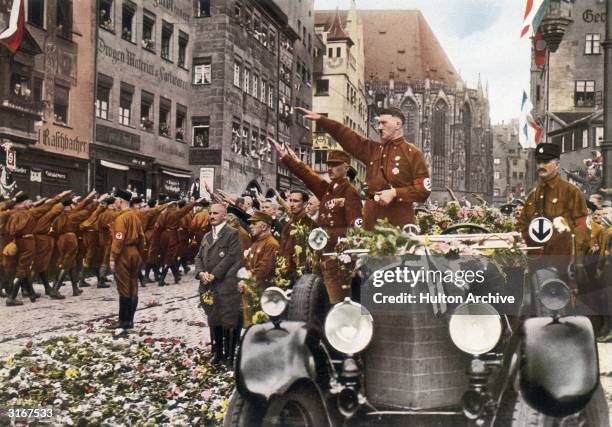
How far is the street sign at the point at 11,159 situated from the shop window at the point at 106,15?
1128 mm

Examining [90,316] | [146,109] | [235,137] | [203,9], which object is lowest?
[90,316]

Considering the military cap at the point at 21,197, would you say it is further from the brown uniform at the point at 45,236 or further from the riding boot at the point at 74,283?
the riding boot at the point at 74,283

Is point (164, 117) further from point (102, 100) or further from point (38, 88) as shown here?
point (38, 88)

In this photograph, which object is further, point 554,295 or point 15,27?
point 15,27

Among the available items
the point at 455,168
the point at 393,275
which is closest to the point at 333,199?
the point at 455,168

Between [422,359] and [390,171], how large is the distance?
1.32m

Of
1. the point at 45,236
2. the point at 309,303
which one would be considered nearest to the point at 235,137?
the point at 309,303

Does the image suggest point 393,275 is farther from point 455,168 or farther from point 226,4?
point 226,4

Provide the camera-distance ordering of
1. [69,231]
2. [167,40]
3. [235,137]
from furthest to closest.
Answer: [69,231] → [235,137] → [167,40]

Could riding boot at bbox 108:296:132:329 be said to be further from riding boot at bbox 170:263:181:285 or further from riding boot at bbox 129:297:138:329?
riding boot at bbox 170:263:181:285

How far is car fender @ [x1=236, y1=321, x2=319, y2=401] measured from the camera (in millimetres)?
3443

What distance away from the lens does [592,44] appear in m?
4.32

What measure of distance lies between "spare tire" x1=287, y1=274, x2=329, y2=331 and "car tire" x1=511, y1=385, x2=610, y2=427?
3.33 ft

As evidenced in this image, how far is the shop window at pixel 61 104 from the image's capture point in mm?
5258
